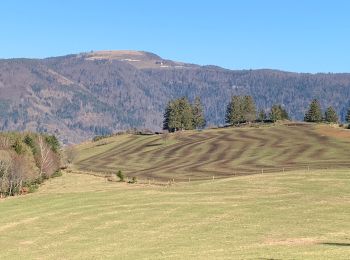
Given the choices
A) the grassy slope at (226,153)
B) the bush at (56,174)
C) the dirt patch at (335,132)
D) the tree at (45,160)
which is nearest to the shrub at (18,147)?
the tree at (45,160)

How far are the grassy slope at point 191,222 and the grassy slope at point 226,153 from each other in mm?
38839

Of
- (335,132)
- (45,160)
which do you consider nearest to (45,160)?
(45,160)

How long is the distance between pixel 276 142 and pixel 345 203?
340 ft

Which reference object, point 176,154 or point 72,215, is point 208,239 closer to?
point 72,215

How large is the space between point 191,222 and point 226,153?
99523 mm

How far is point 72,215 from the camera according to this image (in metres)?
55.4

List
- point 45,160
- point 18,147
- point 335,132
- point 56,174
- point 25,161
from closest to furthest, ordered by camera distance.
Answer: point 25,161, point 18,147, point 45,160, point 56,174, point 335,132

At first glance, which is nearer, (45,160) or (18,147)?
(18,147)

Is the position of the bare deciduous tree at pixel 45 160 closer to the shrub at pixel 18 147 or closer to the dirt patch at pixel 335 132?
the shrub at pixel 18 147

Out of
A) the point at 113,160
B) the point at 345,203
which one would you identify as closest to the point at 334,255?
the point at 345,203

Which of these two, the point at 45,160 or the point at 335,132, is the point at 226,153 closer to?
the point at 335,132

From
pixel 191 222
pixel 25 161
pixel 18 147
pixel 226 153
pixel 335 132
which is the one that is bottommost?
pixel 191 222

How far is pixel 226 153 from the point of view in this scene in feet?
481

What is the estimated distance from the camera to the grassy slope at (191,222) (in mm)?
36219
